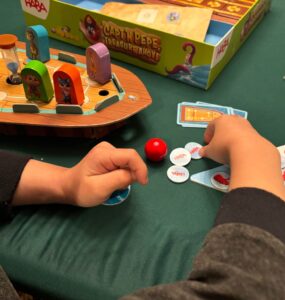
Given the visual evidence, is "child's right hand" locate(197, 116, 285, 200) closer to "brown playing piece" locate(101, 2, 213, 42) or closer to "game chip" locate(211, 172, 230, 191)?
"game chip" locate(211, 172, 230, 191)

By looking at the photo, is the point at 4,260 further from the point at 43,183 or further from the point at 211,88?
the point at 211,88

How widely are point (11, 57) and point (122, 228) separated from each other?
44 centimetres

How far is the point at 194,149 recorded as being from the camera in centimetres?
66

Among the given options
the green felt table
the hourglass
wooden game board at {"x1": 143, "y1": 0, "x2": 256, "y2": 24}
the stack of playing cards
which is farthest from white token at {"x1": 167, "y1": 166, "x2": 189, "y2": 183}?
wooden game board at {"x1": 143, "y1": 0, "x2": 256, "y2": 24}

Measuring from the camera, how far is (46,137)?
69 cm

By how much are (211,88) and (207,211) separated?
0.33m

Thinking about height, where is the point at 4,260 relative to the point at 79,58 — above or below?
below

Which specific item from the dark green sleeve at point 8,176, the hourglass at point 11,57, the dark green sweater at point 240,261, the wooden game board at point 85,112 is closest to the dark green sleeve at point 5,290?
the dark green sweater at point 240,261

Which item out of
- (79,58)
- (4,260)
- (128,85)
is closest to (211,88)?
(128,85)

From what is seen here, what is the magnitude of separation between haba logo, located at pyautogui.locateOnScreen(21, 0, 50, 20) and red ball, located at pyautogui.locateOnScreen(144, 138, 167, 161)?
49 centimetres

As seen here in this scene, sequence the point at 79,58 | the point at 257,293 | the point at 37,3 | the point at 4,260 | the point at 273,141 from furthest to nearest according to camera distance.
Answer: the point at 37,3 < the point at 79,58 < the point at 273,141 < the point at 4,260 < the point at 257,293

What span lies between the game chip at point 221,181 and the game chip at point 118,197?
0.14 m

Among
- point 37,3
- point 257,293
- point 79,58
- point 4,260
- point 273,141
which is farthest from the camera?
point 37,3

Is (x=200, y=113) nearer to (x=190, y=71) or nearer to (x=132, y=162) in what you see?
(x=190, y=71)
